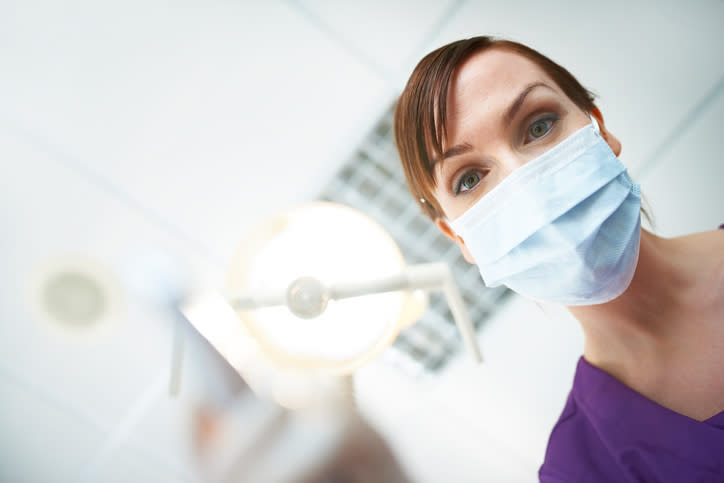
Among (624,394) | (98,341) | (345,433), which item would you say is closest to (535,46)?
(624,394)

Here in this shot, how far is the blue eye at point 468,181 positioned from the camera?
835 millimetres

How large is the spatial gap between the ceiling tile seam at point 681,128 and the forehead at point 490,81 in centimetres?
55

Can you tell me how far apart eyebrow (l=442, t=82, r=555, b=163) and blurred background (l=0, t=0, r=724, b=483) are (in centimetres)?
32

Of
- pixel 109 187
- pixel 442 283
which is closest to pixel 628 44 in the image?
pixel 442 283

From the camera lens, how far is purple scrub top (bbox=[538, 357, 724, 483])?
29.9 inches

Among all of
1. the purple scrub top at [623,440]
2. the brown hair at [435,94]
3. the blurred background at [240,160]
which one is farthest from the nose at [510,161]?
the purple scrub top at [623,440]

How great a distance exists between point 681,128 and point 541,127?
640 mm

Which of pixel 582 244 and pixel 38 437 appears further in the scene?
pixel 38 437

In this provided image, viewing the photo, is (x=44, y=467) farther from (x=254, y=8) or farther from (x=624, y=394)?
(x=624, y=394)

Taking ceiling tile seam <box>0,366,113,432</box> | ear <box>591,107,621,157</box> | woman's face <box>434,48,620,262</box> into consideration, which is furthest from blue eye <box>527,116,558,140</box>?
ceiling tile seam <box>0,366,113,432</box>

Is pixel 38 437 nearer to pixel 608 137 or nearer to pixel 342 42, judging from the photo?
pixel 342 42

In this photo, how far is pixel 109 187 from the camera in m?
1.10

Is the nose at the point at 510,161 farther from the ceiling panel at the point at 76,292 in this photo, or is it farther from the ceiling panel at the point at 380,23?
the ceiling panel at the point at 76,292

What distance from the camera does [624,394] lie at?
2.94 ft
